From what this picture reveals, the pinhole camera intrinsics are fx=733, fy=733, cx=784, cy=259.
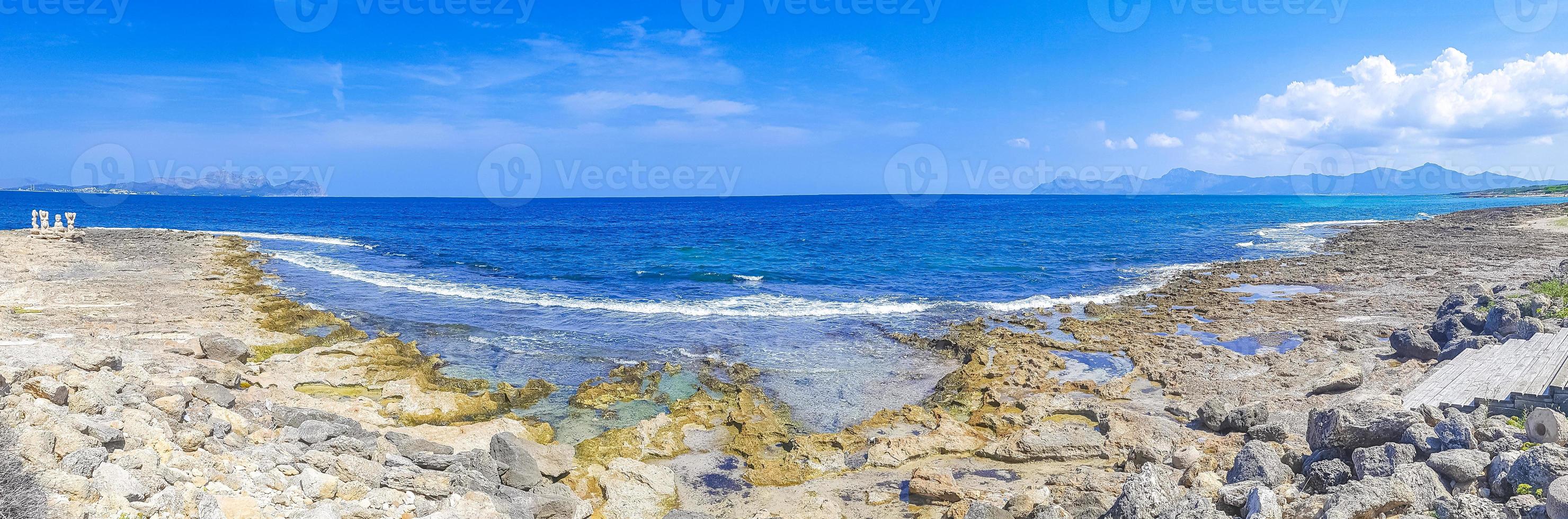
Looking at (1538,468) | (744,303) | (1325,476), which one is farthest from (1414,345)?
(744,303)

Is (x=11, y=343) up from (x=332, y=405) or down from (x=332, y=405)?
up

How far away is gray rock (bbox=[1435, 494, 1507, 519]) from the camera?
604cm

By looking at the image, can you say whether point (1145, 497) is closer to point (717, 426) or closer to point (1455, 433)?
point (1455, 433)

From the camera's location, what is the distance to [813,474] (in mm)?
10781

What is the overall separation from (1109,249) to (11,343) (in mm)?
48126

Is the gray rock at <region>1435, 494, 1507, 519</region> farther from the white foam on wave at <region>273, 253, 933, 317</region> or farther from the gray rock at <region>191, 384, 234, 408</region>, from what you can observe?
the white foam on wave at <region>273, 253, 933, 317</region>

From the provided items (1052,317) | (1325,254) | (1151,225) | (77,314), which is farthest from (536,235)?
(1151,225)

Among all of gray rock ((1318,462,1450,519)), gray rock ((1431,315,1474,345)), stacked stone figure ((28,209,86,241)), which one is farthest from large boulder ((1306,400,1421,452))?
stacked stone figure ((28,209,86,241))

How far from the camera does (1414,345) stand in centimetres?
1498

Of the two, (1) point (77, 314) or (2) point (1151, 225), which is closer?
(1) point (77, 314)

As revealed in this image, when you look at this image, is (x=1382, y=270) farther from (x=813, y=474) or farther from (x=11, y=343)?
(x=11, y=343)

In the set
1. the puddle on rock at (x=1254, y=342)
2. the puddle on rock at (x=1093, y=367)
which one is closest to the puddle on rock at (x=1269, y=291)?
the puddle on rock at (x=1254, y=342)

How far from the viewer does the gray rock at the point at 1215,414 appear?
11586 millimetres

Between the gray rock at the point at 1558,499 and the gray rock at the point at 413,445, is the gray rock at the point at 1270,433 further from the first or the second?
the gray rock at the point at 413,445
